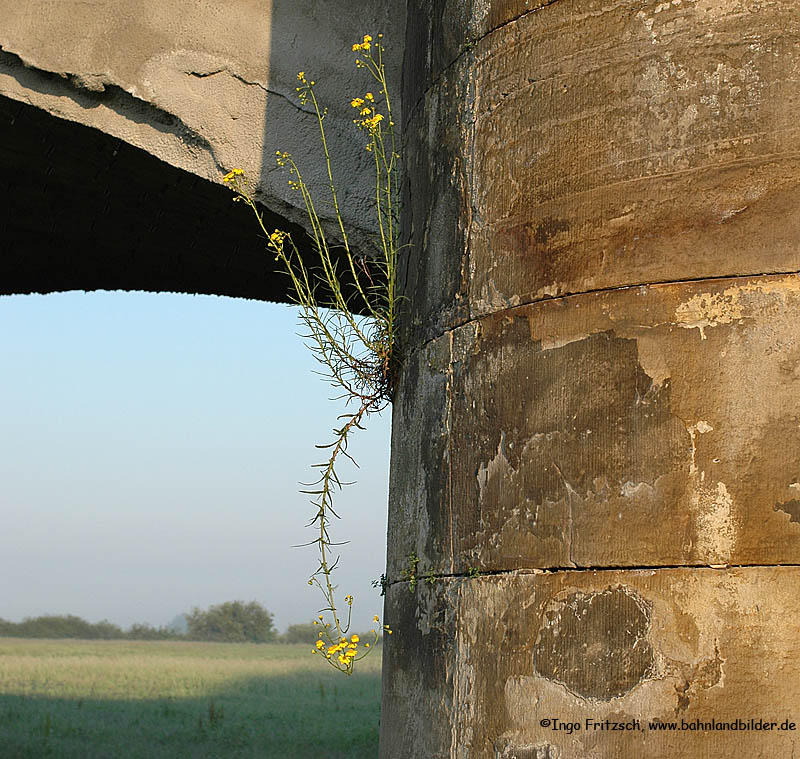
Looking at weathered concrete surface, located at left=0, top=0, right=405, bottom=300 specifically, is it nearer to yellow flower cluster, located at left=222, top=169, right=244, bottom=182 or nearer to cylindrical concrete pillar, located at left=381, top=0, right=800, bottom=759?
yellow flower cluster, located at left=222, top=169, right=244, bottom=182

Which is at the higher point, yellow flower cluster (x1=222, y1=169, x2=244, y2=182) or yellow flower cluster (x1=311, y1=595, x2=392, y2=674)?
yellow flower cluster (x1=222, y1=169, x2=244, y2=182)

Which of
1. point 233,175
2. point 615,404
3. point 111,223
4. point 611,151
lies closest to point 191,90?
point 233,175

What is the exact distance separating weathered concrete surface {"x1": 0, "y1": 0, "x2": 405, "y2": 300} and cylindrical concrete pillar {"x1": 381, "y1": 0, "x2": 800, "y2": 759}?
1.14m

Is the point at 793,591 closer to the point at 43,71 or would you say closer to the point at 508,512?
the point at 508,512

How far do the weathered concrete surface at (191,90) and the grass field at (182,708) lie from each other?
21.5 ft

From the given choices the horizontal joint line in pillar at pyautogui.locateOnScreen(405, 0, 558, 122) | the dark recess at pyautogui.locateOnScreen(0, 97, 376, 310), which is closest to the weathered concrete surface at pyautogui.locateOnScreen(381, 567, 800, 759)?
the horizontal joint line in pillar at pyautogui.locateOnScreen(405, 0, 558, 122)

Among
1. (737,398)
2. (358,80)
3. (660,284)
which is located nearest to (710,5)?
(660,284)

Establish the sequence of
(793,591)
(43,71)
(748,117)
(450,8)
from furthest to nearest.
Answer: (43,71)
(450,8)
(748,117)
(793,591)

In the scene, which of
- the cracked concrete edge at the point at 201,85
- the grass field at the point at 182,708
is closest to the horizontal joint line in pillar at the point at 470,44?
the cracked concrete edge at the point at 201,85

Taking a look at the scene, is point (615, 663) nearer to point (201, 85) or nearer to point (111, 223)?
point (201, 85)

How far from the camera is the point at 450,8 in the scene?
2.81m

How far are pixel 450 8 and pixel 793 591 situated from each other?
1.70 m

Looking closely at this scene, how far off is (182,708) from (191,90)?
10066 millimetres

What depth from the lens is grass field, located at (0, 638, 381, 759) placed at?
9.73m
